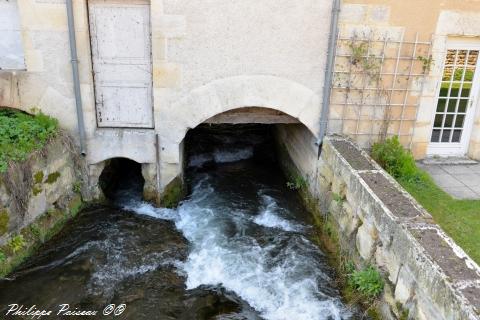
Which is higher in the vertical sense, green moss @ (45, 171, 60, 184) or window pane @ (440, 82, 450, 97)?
window pane @ (440, 82, 450, 97)

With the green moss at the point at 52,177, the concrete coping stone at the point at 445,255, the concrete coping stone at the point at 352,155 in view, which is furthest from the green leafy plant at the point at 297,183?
the green moss at the point at 52,177

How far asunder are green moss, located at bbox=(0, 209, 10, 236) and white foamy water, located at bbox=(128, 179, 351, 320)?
7.83ft

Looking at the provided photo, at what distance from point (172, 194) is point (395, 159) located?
4051mm

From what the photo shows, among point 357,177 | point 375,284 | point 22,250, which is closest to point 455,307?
point 375,284

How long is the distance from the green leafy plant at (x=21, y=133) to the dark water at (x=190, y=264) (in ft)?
4.85

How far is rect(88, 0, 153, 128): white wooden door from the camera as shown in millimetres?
6754

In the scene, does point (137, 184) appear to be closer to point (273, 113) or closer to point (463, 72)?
point (273, 113)

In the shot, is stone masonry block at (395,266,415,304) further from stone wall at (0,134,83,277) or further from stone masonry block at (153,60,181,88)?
stone wall at (0,134,83,277)

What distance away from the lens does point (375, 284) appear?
5.05 meters

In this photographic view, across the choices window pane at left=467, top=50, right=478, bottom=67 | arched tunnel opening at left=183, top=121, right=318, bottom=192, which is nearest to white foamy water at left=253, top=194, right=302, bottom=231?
arched tunnel opening at left=183, top=121, right=318, bottom=192

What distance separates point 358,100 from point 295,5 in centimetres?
198

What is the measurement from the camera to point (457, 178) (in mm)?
7418

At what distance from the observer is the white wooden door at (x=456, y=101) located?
7.61m

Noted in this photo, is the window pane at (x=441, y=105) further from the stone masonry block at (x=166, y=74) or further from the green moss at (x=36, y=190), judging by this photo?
the green moss at (x=36, y=190)
